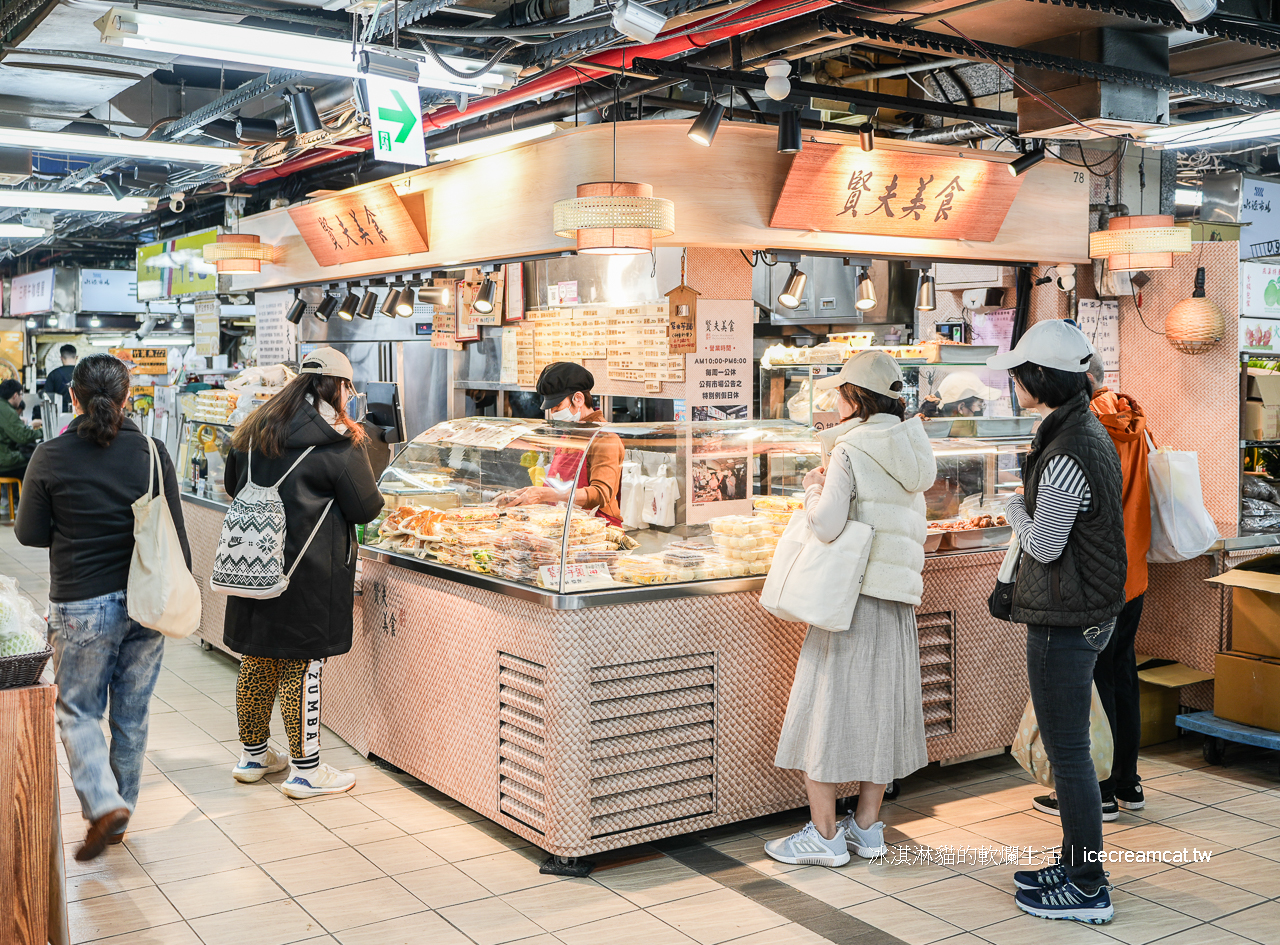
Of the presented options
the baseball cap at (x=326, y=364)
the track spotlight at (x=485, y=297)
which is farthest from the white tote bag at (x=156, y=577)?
the track spotlight at (x=485, y=297)

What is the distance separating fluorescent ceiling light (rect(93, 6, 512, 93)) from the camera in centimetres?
423

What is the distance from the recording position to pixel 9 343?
2017 cm

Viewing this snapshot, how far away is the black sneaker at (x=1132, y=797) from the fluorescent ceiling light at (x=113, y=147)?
6.39 m

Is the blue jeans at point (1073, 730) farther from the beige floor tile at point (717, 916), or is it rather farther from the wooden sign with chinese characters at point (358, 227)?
the wooden sign with chinese characters at point (358, 227)

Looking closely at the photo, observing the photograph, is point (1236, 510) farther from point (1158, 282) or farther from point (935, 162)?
point (935, 162)

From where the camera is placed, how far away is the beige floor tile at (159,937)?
3689 mm

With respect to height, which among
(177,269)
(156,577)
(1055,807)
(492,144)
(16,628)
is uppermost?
(492,144)

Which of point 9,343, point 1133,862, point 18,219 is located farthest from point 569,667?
point 9,343

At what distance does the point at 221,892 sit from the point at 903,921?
243 cm

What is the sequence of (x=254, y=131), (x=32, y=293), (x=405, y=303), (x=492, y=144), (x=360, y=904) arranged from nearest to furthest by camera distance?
(x=360, y=904) < (x=492, y=144) < (x=254, y=131) < (x=405, y=303) < (x=32, y=293)

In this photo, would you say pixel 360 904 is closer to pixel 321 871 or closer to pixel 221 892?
pixel 321 871

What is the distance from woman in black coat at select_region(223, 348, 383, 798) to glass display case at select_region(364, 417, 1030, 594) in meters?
0.39

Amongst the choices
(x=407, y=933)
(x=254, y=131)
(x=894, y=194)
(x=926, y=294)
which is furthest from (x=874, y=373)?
(x=254, y=131)

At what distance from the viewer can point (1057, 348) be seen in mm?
3934
